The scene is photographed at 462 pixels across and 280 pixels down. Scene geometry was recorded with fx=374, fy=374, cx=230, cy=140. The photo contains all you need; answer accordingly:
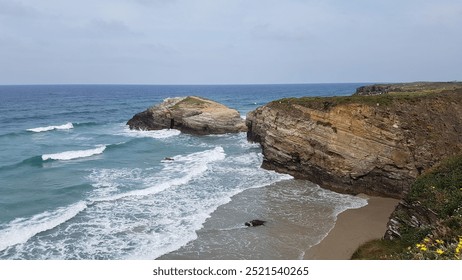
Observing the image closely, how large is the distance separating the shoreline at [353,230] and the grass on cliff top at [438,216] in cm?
125

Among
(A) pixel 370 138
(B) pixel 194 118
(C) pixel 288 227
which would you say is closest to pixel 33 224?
(C) pixel 288 227

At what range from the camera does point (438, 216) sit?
40.0 ft

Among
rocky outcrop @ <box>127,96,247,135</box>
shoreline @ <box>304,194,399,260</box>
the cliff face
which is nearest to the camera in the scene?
shoreline @ <box>304,194,399,260</box>

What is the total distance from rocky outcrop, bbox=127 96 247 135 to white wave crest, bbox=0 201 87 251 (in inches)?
1113

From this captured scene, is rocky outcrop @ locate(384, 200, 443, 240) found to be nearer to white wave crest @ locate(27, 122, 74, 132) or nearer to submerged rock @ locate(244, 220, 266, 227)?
submerged rock @ locate(244, 220, 266, 227)

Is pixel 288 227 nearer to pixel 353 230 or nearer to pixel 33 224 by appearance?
pixel 353 230

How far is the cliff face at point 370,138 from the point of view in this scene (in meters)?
22.6

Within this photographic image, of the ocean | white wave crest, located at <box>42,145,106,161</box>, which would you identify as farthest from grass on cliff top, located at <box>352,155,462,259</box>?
white wave crest, located at <box>42,145,106,161</box>

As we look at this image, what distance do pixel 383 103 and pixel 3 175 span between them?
28152 mm

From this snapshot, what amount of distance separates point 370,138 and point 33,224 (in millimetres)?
19900

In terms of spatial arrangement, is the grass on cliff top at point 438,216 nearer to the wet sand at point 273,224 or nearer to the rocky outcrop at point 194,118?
the wet sand at point 273,224

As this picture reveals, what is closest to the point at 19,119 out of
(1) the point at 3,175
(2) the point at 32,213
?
(1) the point at 3,175

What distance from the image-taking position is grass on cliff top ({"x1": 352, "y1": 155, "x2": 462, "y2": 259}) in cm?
1039

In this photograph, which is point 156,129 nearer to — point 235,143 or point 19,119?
point 235,143
